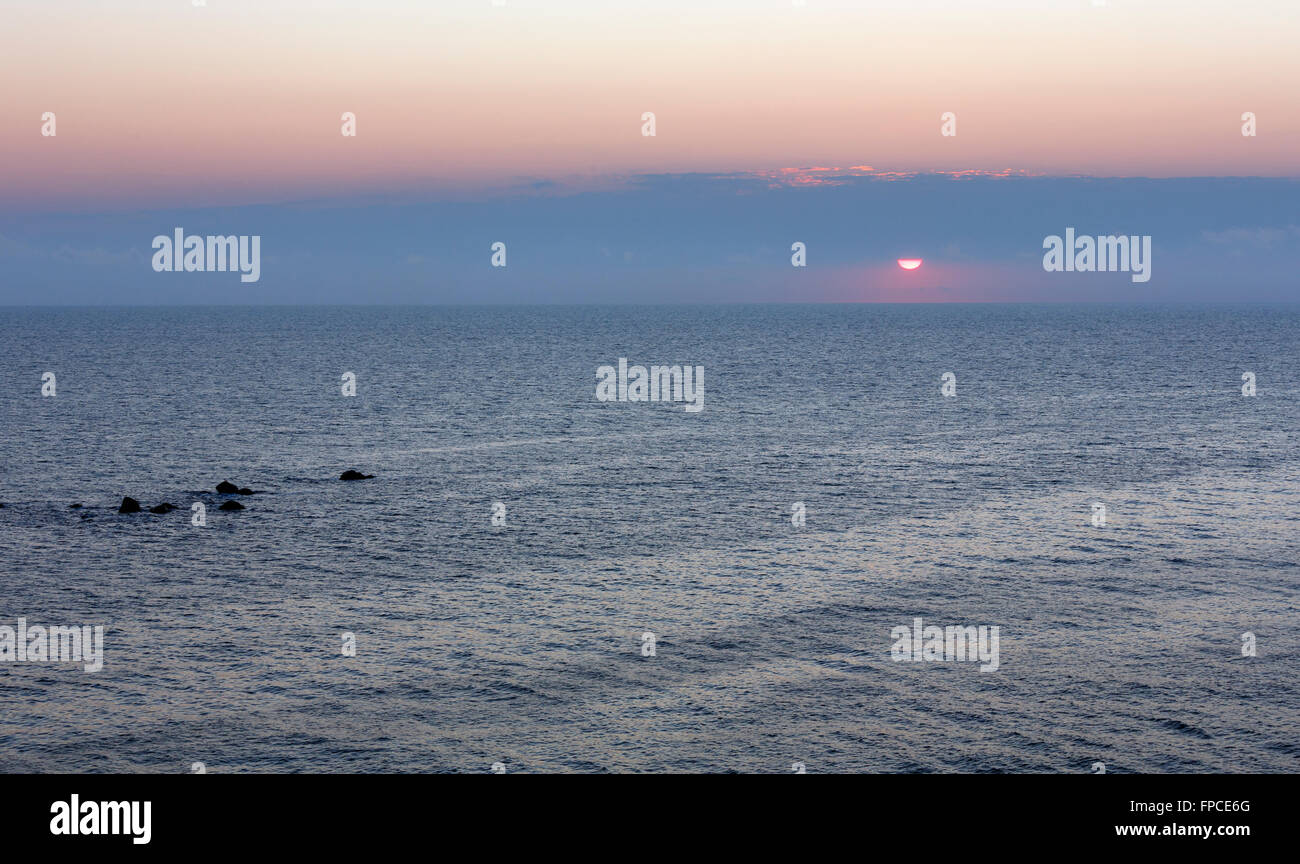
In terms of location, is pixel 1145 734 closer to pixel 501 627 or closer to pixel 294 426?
pixel 501 627

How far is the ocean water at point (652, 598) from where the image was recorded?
37.4m

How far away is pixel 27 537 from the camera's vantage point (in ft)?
212

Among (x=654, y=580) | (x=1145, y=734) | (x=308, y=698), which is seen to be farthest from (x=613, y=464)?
(x=1145, y=734)

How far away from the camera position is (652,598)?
2125 inches

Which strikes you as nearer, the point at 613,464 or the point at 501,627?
the point at 501,627

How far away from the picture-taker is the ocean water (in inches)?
1471

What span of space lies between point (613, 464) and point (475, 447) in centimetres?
1662

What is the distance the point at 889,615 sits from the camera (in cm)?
5084
